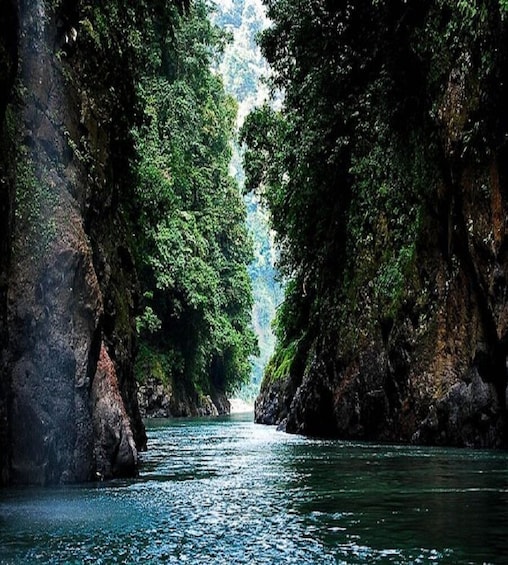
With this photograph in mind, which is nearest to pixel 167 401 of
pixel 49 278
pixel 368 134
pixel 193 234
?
pixel 193 234

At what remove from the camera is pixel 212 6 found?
5416 cm

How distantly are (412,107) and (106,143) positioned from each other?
24.2 ft

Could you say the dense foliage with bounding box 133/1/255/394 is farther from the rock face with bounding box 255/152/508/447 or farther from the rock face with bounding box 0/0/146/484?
the rock face with bounding box 0/0/146/484

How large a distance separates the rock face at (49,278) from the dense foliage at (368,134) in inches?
264

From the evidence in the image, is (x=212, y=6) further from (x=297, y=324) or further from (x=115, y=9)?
(x=115, y=9)

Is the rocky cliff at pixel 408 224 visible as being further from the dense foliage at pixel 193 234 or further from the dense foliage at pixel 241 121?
the dense foliage at pixel 241 121

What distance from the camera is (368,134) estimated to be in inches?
809

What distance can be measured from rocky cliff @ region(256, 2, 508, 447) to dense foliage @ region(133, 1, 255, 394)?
10.2m

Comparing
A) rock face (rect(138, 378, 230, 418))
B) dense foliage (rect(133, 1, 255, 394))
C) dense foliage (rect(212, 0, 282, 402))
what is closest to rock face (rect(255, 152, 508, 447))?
dense foliage (rect(133, 1, 255, 394))

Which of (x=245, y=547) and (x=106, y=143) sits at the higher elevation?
(x=106, y=143)

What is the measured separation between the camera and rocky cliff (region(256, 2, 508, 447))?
14797 millimetres

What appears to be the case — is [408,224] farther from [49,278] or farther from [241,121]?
[241,121]

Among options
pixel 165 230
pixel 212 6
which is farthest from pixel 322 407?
pixel 212 6

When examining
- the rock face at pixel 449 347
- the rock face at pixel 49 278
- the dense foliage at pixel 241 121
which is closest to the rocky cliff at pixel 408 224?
the rock face at pixel 449 347
